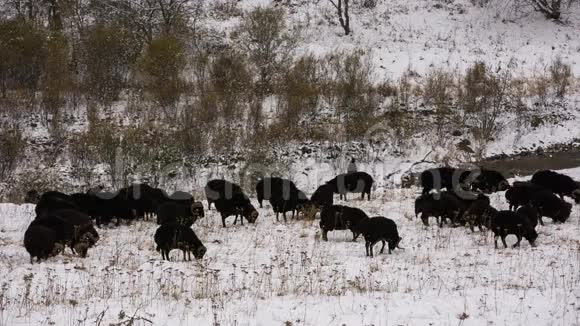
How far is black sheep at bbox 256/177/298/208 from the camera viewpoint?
15.9 metres

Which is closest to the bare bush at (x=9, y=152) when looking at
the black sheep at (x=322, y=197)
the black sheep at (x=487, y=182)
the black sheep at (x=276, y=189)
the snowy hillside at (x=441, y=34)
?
the black sheep at (x=276, y=189)

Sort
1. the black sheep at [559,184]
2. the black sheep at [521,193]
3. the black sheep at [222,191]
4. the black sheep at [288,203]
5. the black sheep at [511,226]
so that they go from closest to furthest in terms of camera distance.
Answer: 1. the black sheep at [511,226]
2. the black sheep at [521,193]
3. the black sheep at [222,191]
4. the black sheep at [288,203]
5. the black sheep at [559,184]

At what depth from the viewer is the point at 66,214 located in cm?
1309

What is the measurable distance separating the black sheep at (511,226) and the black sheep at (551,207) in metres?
2.11

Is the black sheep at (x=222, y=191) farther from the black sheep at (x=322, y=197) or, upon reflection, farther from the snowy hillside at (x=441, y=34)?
the snowy hillside at (x=441, y=34)

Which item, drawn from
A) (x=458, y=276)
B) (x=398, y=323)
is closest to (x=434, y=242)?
(x=458, y=276)

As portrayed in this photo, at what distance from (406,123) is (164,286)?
70.6ft

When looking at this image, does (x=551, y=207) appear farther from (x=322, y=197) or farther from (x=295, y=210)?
(x=295, y=210)

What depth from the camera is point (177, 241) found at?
11.9 m

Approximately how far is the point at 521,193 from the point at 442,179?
3.94m

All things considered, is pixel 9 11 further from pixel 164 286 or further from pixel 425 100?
pixel 164 286

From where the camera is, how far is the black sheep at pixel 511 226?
12.4 metres

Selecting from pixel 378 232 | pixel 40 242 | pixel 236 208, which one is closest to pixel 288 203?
pixel 236 208

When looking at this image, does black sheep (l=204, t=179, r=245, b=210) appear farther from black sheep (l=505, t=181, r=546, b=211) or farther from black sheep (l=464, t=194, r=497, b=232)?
black sheep (l=505, t=181, r=546, b=211)
